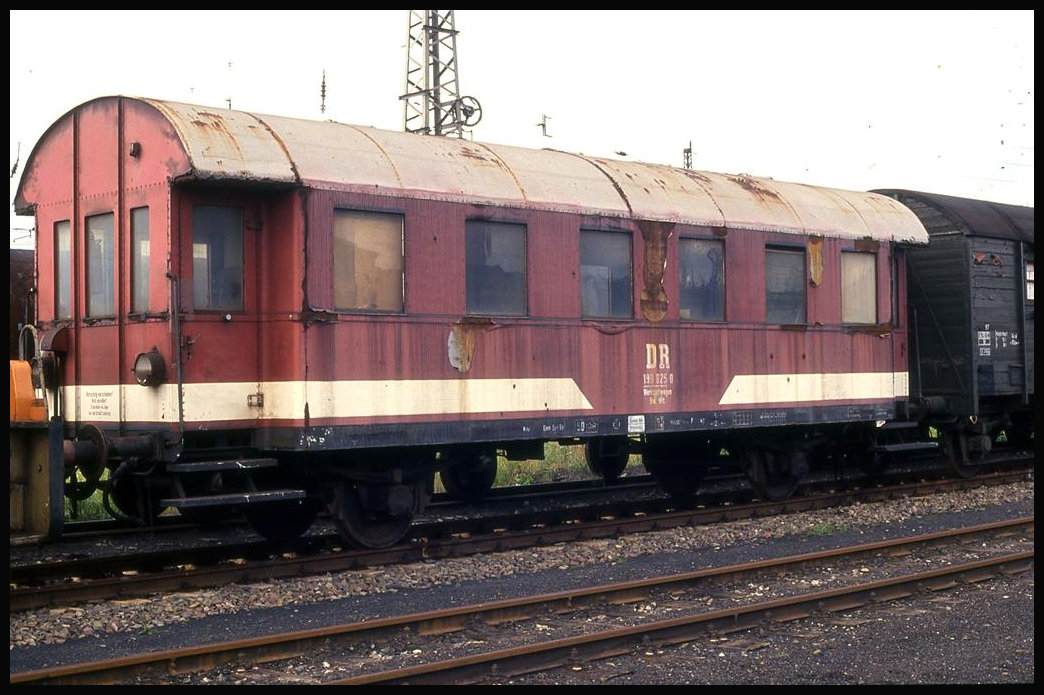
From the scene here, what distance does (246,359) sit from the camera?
9.77 meters

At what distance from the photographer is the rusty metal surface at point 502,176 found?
955cm

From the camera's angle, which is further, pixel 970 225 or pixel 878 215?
pixel 970 225

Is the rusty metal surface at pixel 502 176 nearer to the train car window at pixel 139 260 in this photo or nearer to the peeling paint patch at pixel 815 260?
the peeling paint patch at pixel 815 260

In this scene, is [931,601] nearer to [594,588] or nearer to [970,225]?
[594,588]

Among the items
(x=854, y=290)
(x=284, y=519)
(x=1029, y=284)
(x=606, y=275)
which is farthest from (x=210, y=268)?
(x=1029, y=284)

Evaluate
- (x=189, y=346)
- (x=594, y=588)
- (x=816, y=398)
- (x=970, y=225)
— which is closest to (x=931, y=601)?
(x=594, y=588)

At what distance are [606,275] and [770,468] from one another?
12.5 feet

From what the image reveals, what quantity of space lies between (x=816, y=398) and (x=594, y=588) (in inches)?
234

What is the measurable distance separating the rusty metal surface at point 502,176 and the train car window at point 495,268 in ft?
0.92

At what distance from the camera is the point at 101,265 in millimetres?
10289

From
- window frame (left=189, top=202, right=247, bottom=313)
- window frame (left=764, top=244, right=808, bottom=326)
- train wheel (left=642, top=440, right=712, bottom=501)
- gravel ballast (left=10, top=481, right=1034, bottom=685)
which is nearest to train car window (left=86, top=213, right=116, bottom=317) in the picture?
window frame (left=189, top=202, right=247, bottom=313)

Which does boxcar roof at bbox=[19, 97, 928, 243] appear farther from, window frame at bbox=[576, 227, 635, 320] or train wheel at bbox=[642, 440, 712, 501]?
train wheel at bbox=[642, 440, 712, 501]

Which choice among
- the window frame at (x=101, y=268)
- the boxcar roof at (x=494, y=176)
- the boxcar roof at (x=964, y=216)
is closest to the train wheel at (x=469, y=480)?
the boxcar roof at (x=494, y=176)

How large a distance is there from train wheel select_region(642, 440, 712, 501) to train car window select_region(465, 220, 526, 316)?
3.51 metres
